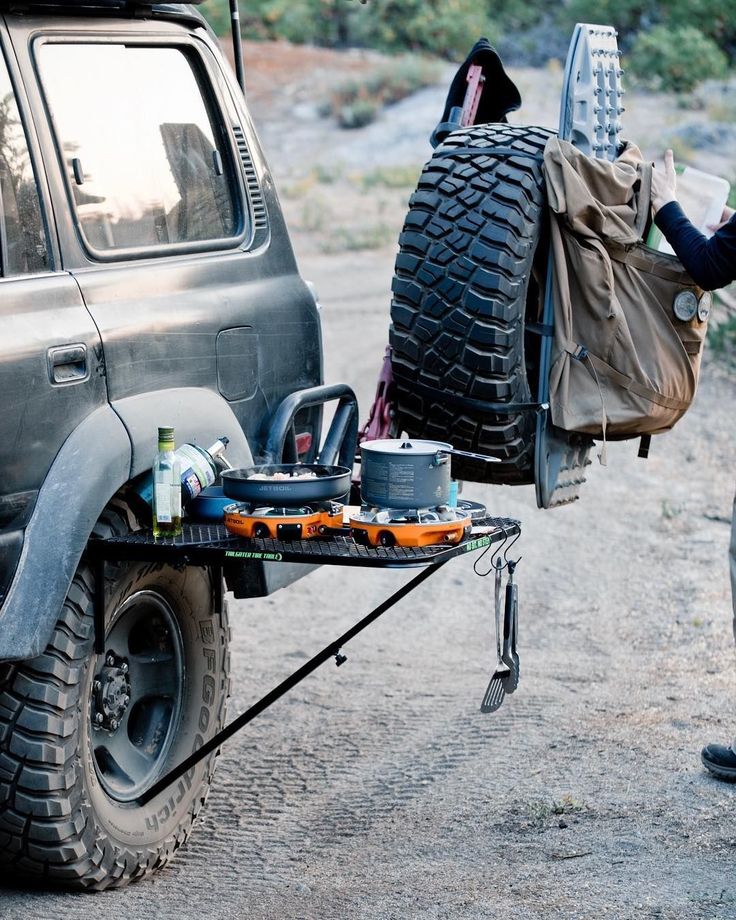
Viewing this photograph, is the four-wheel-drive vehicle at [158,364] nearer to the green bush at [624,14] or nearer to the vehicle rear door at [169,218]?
the vehicle rear door at [169,218]

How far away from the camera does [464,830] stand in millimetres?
4266

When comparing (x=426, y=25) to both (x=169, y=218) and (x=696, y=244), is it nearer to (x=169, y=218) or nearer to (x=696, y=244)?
(x=696, y=244)

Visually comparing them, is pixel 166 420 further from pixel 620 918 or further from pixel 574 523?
pixel 574 523

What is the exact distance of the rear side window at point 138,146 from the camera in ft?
12.4

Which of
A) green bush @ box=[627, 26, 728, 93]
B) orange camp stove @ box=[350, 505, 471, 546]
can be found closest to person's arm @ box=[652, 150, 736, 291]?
orange camp stove @ box=[350, 505, 471, 546]

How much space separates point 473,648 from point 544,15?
30.2 m

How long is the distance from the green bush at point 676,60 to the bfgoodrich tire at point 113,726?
81.0 feet

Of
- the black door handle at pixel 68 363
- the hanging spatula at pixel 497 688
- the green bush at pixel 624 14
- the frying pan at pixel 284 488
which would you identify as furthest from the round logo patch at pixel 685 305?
the green bush at pixel 624 14

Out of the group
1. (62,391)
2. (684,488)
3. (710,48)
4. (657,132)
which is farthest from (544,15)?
(62,391)

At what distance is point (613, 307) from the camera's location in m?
4.56

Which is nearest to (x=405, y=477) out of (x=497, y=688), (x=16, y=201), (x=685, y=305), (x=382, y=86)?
(x=497, y=688)

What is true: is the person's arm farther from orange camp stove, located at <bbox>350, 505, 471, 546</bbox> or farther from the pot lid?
orange camp stove, located at <bbox>350, 505, 471, 546</bbox>

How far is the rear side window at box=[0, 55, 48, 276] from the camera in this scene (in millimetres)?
Answer: 3500

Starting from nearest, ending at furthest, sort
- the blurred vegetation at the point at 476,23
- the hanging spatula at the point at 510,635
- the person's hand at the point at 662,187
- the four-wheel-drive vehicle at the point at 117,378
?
the four-wheel-drive vehicle at the point at 117,378
the hanging spatula at the point at 510,635
the person's hand at the point at 662,187
the blurred vegetation at the point at 476,23
